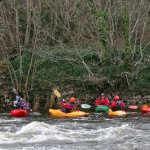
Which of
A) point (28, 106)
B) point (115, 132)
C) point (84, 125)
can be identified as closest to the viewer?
point (115, 132)

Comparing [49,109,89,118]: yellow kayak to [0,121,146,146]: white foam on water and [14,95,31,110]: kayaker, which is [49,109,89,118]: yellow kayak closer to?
[14,95,31,110]: kayaker

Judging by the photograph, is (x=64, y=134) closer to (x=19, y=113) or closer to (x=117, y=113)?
(x=19, y=113)

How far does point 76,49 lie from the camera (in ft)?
91.3

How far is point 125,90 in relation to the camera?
27.2 m

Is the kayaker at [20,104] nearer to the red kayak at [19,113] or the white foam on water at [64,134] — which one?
the red kayak at [19,113]

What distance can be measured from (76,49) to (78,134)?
1067cm

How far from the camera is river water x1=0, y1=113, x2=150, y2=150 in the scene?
15.8 m

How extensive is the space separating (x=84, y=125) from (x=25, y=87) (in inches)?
266

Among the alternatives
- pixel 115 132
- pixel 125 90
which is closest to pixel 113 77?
pixel 125 90

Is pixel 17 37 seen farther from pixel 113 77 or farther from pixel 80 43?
pixel 113 77

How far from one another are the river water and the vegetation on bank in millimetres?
4940

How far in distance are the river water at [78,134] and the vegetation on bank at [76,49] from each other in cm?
494

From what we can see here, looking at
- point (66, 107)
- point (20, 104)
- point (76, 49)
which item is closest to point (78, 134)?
point (66, 107)

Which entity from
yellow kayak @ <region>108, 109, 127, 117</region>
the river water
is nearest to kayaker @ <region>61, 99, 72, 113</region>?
the river water
